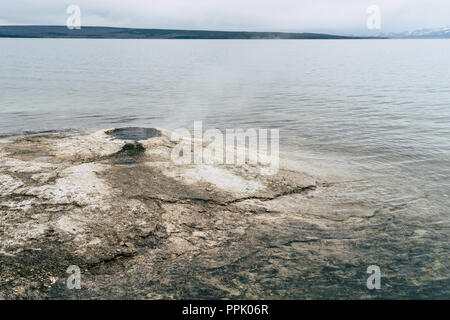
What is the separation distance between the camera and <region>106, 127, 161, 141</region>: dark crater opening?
9219mm

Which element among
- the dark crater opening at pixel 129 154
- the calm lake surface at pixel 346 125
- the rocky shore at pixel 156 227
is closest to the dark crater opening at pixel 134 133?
the dark crater opening at pixel 129 154

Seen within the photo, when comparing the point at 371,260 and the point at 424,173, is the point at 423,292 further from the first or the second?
the point at 424,173

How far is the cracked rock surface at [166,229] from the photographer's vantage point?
4.23 meters

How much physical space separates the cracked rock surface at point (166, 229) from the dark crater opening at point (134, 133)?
60.8 inches

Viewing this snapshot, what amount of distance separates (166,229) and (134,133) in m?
5.05

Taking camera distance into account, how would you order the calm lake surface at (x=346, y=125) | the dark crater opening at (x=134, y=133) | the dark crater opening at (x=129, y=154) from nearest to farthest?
the calm lake surface at (x=346, y=125)
the dark crater opening at (x=129, y=154)
the dark crater opening at (x=134, y=133)

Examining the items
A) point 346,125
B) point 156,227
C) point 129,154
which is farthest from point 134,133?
point 346,125

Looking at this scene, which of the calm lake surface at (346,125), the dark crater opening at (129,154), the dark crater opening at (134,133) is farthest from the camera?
the dark crater opening at (134,133)

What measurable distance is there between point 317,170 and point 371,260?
3913mm

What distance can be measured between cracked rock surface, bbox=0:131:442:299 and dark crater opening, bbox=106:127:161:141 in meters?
1.54

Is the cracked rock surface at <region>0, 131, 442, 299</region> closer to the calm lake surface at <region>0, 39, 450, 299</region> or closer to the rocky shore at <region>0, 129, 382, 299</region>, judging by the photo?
the rocky shore at <region>0, 129, 382, 299</region>

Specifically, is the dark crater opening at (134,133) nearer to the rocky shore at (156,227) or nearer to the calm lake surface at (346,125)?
the rocky shore at (156,227)
